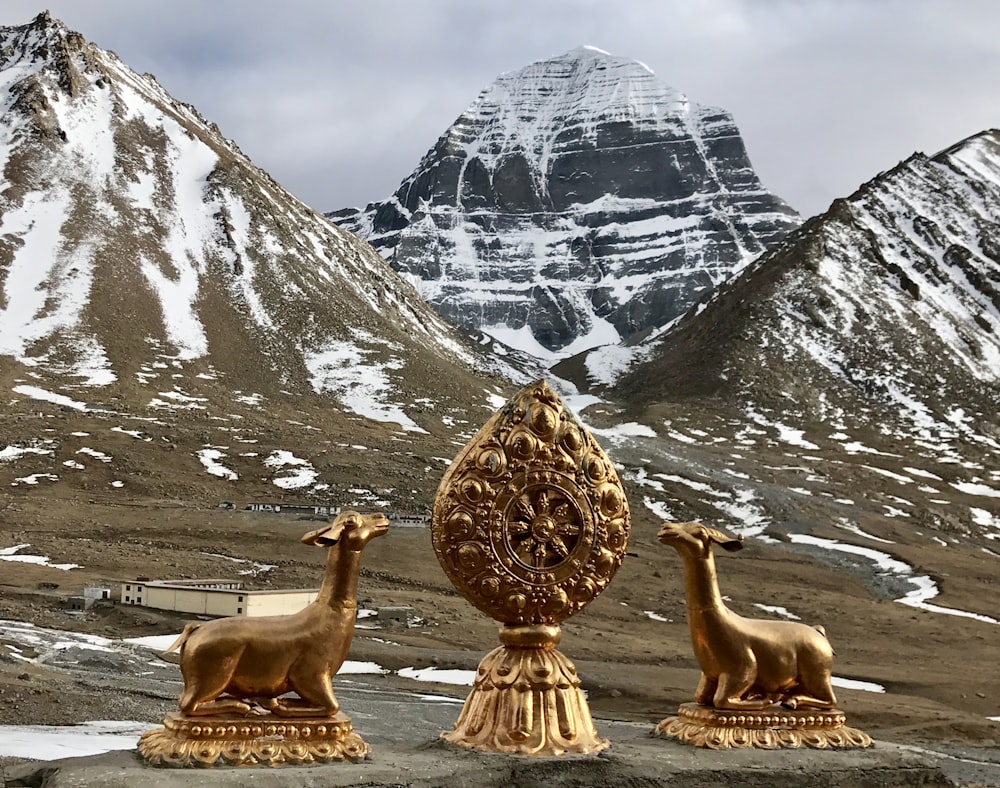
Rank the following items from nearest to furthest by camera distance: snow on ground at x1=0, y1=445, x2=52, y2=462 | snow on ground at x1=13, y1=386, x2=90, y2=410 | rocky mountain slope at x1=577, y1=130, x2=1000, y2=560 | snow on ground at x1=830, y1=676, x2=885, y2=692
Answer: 1. snow on ground at x1=830, y1=676, x2=885, y2=692
2. snow on ground at x1=0, y1=445, x2=52, y2=462
3. rocky mountain slope at x1=577, y1=130, x2=1000, y2=560
4. snow on ground at x1=13, y1=386, x2=90, y2=410

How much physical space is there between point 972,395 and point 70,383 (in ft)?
249

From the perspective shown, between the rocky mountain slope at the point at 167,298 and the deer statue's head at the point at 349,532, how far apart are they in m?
57.8

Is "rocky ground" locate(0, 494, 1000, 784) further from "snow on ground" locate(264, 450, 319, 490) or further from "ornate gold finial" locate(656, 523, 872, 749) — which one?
"ornate gold finial" locate(656, 523, 872, 749)

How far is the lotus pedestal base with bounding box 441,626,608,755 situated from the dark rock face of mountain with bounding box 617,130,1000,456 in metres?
89.9

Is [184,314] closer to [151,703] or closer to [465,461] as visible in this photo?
[151,703]

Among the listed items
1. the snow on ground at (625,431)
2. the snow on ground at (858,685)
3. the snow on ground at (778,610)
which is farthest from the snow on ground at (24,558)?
the snow on ground at (625,431)

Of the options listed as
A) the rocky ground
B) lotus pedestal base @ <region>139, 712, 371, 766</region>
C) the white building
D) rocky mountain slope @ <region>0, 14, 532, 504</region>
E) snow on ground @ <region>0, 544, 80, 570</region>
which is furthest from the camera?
rocky mountain slope @ <region>0, 14, 532, 504</region>

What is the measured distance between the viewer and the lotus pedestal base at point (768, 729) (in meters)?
8.29

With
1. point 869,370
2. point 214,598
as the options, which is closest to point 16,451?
point 214,598

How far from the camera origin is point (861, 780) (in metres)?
8.02

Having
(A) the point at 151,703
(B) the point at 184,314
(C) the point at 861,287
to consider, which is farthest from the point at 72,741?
(C) the point at 861,287

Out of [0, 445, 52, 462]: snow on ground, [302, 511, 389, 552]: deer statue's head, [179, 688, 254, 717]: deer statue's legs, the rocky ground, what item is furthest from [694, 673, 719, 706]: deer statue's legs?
[0, 445, 52, 462]: snow on ground

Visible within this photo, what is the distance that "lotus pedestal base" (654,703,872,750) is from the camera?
8289 mm

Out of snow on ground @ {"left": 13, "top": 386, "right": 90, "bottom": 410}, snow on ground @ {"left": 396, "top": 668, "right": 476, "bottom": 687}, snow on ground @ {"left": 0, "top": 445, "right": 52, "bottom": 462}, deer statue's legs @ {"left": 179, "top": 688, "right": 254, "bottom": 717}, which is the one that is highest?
snow on ground @ {"left": 13, "top": 386, "right": 90, "bottom": 410}
